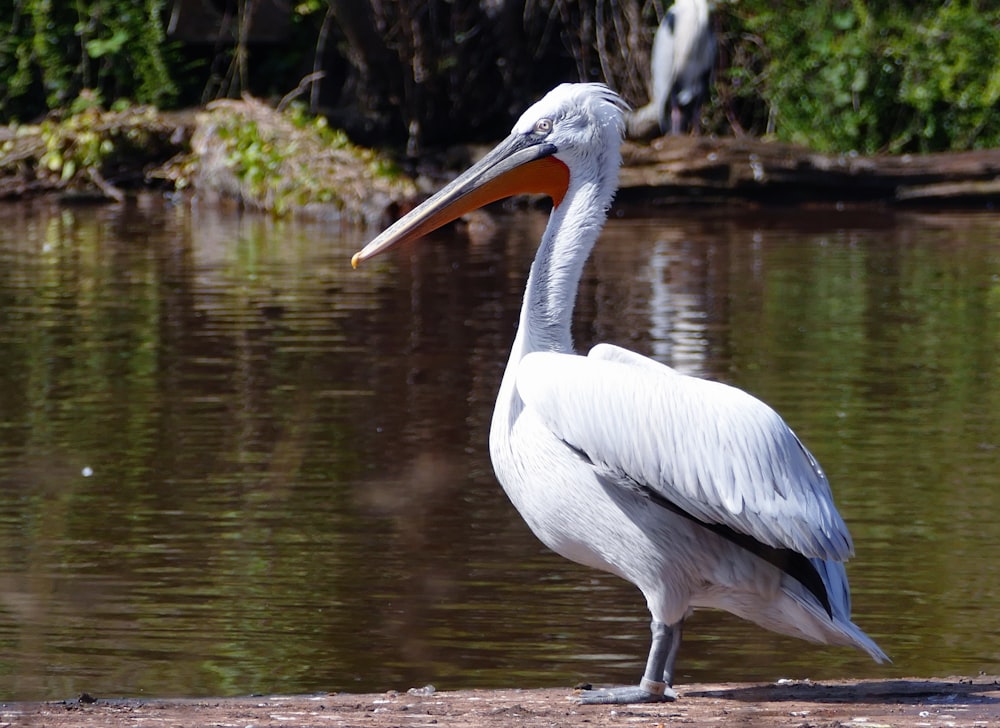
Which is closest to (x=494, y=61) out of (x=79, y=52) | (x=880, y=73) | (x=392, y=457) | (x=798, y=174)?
(x=880, y=73)

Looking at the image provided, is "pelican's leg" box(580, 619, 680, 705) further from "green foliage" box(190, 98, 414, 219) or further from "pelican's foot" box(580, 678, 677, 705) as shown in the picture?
"green foliage" box(190, 98, 414, 219)

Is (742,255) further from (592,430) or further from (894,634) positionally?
(592,430)

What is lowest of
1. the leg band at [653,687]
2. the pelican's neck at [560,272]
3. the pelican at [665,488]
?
the leg band at [653,687]

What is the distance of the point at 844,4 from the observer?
14.3 m

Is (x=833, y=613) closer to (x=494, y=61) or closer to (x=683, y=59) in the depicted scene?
(x=683, y=59)

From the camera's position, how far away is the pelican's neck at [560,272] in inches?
129

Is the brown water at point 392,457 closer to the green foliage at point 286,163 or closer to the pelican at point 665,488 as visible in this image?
the pelican at point 665,488

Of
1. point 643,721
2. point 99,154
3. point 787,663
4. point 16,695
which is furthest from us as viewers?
point 99,154

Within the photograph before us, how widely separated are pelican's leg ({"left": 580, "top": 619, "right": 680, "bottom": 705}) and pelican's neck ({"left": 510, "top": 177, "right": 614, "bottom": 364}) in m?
0.59

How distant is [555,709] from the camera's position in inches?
118

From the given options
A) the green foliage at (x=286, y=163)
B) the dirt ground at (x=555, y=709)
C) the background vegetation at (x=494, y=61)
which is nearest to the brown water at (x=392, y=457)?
the dirt ground at (x=555, y=709)

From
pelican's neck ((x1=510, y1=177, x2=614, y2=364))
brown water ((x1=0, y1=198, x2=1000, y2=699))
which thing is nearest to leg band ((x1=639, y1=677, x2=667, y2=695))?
brown water ((x1=0, y1=198, x2=1000, y2=699))

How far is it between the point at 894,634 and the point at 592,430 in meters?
1.25

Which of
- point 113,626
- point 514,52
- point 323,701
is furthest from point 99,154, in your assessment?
point 323,701
